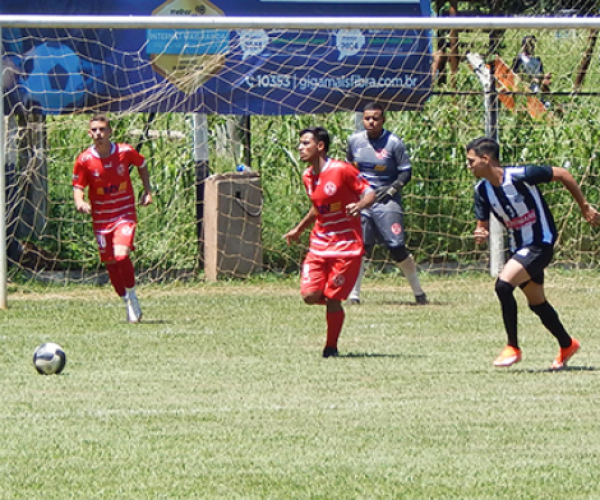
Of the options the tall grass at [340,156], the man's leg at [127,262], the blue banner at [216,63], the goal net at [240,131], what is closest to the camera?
the man's leg at [127,262]

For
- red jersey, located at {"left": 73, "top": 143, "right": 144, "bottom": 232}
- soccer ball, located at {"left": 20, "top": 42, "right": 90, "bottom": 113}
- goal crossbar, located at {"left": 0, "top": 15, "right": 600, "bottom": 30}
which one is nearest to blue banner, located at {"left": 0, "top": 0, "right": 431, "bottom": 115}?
soccer ball, located at {"left": 20, "top": 42, "right": 90, "bottom": 113}

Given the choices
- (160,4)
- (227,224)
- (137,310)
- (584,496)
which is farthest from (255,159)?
(584,496)

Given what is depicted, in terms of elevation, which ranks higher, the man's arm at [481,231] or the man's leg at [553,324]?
the man's arm at [481,231]

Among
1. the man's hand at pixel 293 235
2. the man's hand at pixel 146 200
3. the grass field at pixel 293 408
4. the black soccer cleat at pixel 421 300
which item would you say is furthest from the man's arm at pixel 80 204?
the black soccer cleat at pixel 421 300

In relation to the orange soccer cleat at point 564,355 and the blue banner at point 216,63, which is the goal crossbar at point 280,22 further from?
the orange soccer cleat at point 564,355

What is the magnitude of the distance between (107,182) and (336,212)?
2.87 m

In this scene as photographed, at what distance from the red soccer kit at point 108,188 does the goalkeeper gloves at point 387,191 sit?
2.61 m

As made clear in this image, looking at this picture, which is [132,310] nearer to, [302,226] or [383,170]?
[302,226]

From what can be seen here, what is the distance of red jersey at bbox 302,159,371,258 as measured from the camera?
32.0ft

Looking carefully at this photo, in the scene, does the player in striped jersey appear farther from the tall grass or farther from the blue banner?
the tall grass

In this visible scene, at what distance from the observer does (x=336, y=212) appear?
980 cm

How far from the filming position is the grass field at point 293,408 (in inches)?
230

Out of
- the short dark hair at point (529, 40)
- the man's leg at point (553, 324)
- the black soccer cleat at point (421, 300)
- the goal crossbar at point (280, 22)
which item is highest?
the goal crossbar at point (280, 22)

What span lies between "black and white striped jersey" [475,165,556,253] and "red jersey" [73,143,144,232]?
403 cm
